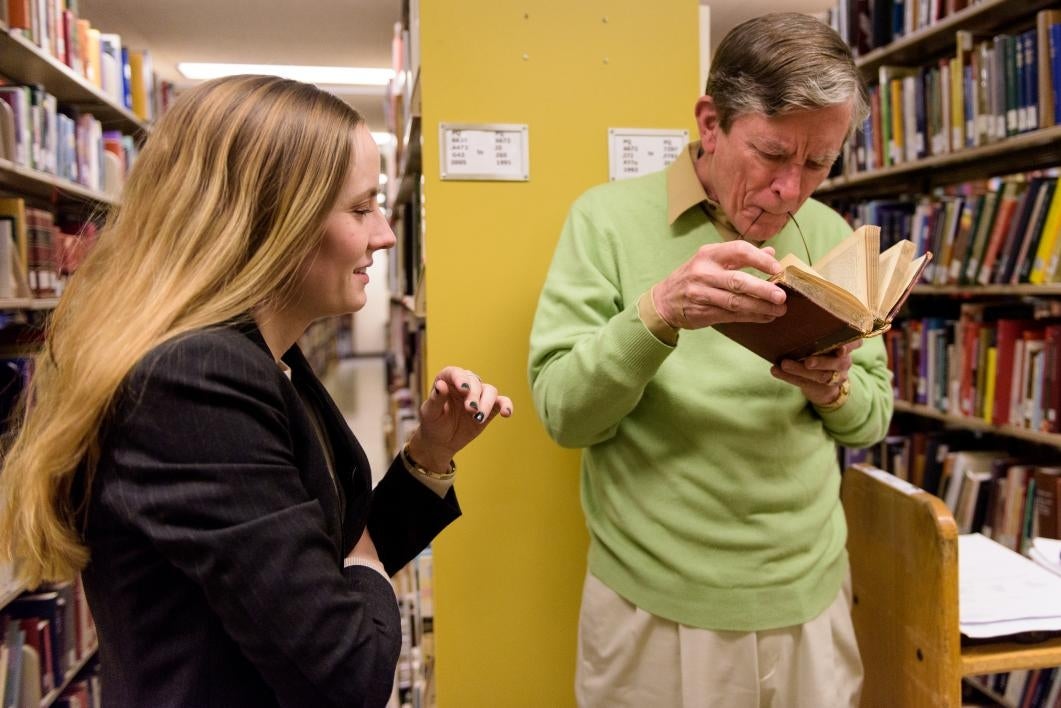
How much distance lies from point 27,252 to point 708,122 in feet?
7.05

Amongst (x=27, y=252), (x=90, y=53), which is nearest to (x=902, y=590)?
(x=27, y=252)

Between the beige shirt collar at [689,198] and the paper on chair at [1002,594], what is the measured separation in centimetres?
65

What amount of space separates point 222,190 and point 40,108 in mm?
2294

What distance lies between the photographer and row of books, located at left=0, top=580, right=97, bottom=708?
201 centimetres

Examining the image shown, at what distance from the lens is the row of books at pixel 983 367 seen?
2.13 meters

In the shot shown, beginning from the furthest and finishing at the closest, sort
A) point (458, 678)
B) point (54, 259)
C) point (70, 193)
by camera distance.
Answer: point (70, 193) < point (54, 259) < point (458, 678)

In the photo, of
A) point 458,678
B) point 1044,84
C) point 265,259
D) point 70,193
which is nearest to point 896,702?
point 458,678

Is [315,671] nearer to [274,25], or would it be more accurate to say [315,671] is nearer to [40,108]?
[40,108]

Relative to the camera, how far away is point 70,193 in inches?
112

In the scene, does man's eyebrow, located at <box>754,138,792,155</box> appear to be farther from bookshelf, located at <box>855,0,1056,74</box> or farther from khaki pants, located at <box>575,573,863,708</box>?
bookshelf, located at <box>855,0,1056,74</box>

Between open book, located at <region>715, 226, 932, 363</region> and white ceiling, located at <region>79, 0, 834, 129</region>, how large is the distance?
4.42 meters

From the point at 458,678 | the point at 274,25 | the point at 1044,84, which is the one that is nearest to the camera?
the point at 458,678

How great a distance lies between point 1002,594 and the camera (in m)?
1.14

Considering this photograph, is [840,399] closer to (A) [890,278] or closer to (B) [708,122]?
(A) [890,278]
